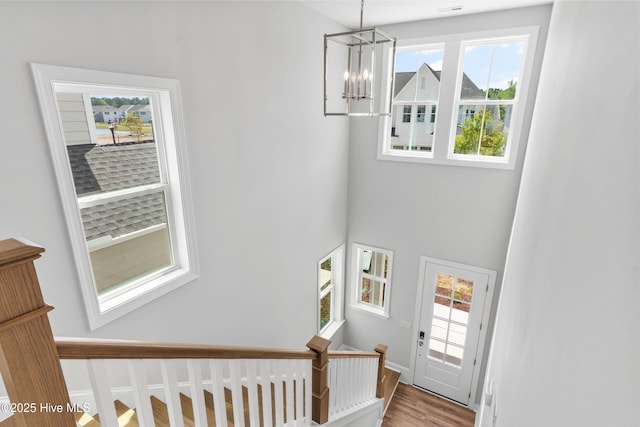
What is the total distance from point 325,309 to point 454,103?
11.9ft

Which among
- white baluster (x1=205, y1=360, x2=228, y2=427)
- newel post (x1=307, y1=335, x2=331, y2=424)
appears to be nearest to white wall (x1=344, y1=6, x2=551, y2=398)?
newel post (x1=307, y1=335, x2=331, y2=424)

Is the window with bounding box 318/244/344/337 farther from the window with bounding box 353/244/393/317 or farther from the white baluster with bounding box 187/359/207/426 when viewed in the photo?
the white baluster with bounding box 187/359/207/426

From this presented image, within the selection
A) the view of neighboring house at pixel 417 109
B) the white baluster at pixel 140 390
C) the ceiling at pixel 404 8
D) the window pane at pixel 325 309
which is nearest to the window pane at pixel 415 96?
the view of neighboring house at pixel 417 109

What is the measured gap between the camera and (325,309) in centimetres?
551

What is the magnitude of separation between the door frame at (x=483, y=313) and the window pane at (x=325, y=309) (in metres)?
1.38

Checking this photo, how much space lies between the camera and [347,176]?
205 inches

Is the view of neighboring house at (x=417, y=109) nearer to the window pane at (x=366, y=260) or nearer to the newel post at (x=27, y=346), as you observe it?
the window pane at (x=366, y=260)

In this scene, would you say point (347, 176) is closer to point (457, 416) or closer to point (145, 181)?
point (145, 181)

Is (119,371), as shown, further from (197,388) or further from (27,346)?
(27,346)

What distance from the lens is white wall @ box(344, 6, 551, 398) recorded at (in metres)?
4.13

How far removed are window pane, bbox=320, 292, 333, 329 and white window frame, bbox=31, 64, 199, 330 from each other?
3.02 meters

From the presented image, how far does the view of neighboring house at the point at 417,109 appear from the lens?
14.5ft

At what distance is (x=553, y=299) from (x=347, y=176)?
15.1 feet

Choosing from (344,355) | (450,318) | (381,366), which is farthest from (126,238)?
(450,318)
